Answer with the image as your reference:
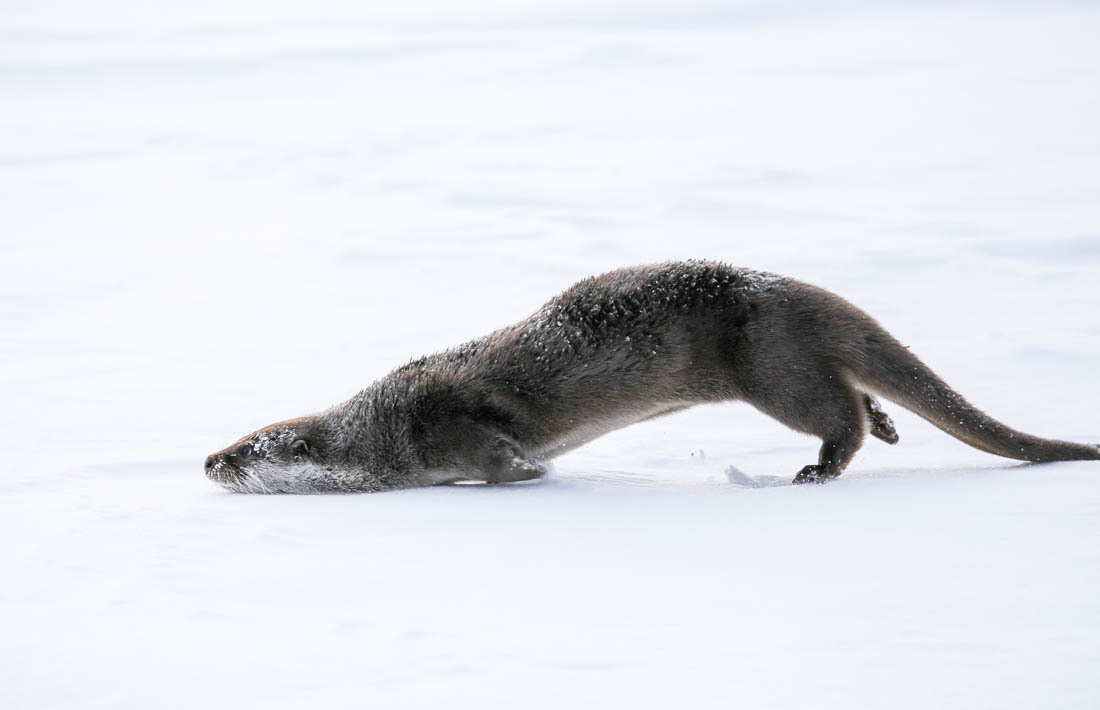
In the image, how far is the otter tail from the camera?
575 centimetres

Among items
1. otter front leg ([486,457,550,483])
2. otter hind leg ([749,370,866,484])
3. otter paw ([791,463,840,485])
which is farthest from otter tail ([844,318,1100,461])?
otter front leg ([486,457,550,483])

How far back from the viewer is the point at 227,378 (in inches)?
340

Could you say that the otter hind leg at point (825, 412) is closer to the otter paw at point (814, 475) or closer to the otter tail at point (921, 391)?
the otter paw at point (814, 475)

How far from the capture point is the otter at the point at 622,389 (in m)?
5.78

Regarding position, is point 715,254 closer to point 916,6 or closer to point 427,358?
point 427,358

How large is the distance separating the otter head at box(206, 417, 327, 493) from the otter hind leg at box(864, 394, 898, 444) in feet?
8.22

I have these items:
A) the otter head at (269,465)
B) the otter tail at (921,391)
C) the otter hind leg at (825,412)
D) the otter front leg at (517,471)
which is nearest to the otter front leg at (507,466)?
the otter front leg at (517,471)

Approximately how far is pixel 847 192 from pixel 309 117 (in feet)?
29.2

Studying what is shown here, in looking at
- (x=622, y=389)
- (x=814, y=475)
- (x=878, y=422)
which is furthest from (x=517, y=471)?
(x=878, y=422)

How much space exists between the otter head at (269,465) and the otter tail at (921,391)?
2.48 metres

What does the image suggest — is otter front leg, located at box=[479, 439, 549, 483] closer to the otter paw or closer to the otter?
the otter

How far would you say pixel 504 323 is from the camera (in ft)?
32.9

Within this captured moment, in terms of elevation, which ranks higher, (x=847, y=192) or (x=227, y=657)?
(x=847, y=192)

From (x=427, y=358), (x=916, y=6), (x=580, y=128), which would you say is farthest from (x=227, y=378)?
(x=916, y=6)
